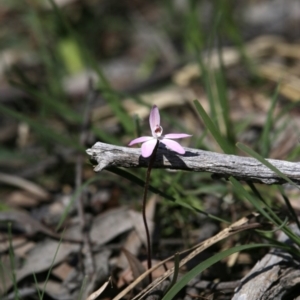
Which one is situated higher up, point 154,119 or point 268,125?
point 154,119

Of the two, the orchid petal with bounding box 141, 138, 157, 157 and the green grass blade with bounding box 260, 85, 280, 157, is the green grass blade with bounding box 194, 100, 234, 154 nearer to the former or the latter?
the orchid petal with bounding box 141, 138, 157, 157

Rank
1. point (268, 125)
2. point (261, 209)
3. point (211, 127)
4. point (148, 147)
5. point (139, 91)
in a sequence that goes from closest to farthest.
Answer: point (148, 147)
point (261, 209)
point (211, 127)
point (268, 125)
point (139, 91)

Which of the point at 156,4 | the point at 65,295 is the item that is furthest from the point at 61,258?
the point at 156,4

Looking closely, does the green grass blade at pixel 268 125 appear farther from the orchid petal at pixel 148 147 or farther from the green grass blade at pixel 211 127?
the orchid petal at pixel 148 147

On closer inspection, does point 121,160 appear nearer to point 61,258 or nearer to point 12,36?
point 61,258

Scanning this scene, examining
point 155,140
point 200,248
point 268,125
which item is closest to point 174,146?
point 155,140

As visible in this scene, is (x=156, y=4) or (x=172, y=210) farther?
(x=156, y=4)

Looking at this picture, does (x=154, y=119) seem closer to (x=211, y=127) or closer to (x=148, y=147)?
(x=148, y=147)
